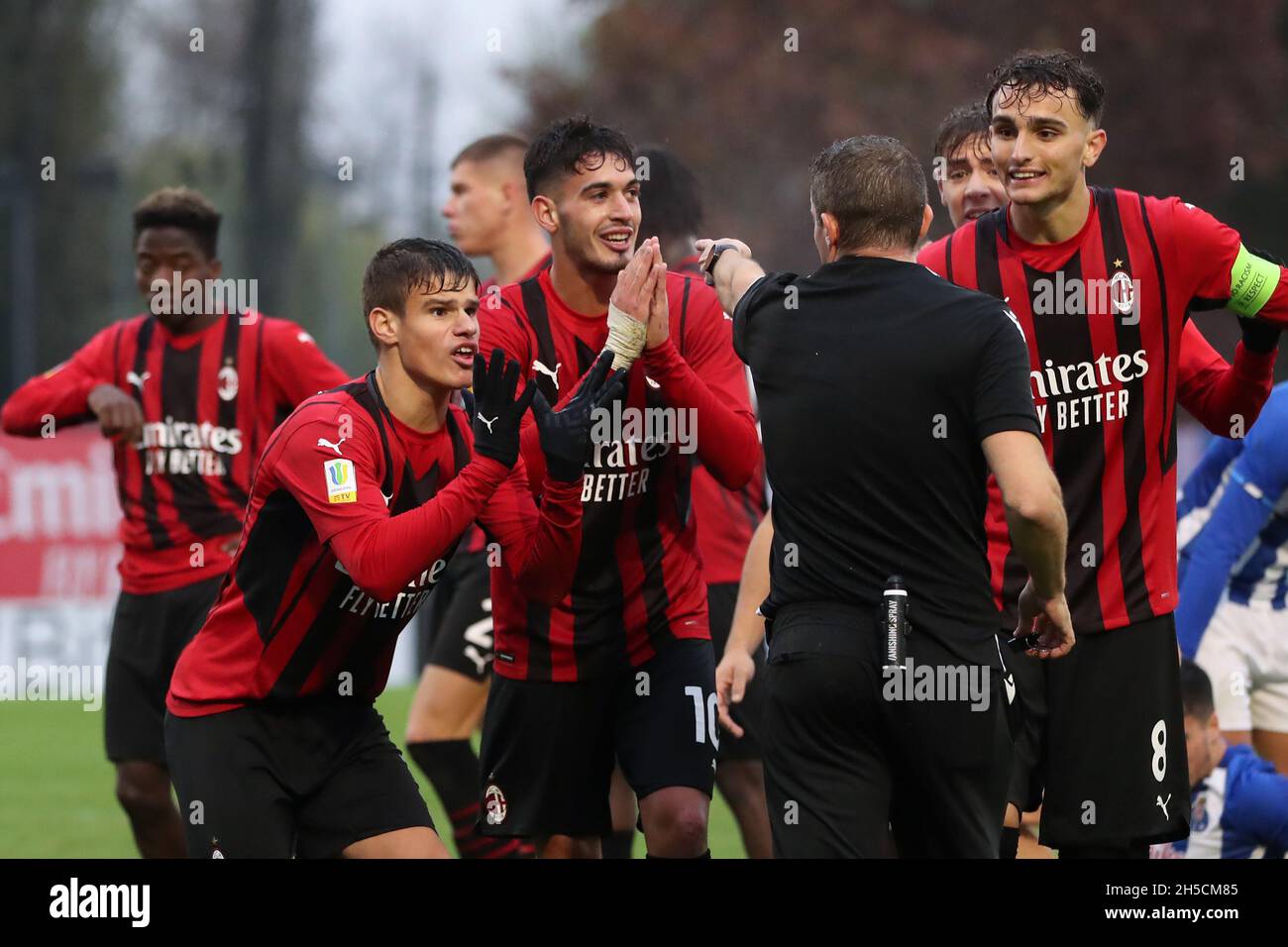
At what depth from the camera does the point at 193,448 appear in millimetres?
7262

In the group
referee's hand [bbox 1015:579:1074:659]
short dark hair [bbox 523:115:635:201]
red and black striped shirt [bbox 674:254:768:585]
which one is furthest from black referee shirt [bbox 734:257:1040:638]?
red and black striped shirt [bbox 674:254:768:585]

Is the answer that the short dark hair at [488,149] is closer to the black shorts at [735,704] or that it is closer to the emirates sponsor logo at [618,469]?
the black shorts at [735,704]

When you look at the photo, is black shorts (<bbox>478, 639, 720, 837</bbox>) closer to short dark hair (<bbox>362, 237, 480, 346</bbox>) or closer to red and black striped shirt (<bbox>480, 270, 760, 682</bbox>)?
red and black striped shirt (<bbox>480, 270, 760, 682</bbox>)

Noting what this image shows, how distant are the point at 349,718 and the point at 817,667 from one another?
4.83ft

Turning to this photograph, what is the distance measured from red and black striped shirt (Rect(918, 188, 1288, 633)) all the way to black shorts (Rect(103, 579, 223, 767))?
11.2 ft

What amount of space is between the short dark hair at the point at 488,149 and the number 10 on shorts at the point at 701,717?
11.3ft

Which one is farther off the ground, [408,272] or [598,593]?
[408,272]

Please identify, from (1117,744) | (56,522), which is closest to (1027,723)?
(1117,744)

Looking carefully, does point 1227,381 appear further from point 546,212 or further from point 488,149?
point 488,149

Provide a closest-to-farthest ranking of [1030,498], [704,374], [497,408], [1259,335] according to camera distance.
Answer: [1030,498]
[497,408]
[1259,335]
[704,374]

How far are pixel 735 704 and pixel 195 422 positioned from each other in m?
2.33

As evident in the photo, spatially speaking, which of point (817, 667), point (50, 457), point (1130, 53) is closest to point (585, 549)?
point (817, 667)

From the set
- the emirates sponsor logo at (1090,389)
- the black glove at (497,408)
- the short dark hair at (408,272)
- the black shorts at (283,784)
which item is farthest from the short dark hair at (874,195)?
the black shorts at (283,784)

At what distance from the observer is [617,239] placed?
17.9 ft
